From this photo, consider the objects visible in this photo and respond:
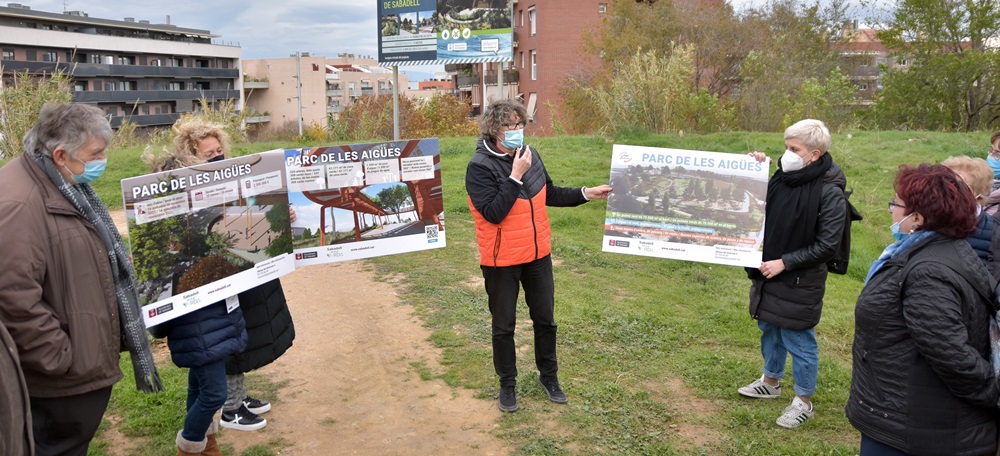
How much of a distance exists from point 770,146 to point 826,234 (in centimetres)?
1029

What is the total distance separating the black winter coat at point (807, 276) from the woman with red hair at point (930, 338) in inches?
49.1

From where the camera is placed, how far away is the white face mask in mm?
4391

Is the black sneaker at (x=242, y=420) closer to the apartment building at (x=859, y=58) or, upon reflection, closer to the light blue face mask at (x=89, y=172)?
the light blue face mask at (x=89, y=172)

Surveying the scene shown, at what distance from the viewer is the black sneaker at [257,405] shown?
4823 millimetres

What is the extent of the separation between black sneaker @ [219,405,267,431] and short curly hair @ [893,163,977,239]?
12.4ft

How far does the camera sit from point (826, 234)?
4.36 metres

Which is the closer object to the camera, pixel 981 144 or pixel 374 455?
pixel 374 455

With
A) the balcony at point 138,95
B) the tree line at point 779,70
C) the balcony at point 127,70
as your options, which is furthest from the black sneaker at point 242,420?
the balcony at point 127,70

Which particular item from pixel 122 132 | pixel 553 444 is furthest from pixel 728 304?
pixel 122 132

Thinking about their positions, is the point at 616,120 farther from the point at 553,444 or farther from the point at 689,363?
the point at 553,444

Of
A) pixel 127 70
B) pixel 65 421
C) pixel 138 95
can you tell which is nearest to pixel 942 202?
pixel 65 421

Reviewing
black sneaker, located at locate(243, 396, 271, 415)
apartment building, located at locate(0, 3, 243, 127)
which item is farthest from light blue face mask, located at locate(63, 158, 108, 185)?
apartment building, located at locate(0, 3, 243, 127)

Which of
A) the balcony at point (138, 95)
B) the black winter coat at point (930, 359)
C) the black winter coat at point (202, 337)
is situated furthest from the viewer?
the balcony at point (138, 95)

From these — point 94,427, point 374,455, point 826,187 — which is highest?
point 826,187
